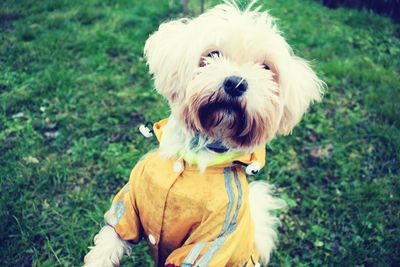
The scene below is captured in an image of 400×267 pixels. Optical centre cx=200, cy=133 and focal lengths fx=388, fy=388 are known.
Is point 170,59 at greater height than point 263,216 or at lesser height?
greater

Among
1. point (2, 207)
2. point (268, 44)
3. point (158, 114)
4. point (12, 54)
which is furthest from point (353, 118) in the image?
point (12, 54)

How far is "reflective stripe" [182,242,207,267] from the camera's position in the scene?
2062mm

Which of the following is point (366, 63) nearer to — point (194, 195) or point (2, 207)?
point (194, 195)

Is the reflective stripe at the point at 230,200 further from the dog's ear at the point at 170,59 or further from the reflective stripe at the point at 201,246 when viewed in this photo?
the dog's ear at the point at 170,59

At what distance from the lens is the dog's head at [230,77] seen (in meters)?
1.98

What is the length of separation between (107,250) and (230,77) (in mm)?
1275

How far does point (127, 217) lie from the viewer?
2.34 m

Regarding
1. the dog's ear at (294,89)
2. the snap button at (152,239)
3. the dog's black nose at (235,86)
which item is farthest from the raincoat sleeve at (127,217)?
the dog's ear at (294,89)

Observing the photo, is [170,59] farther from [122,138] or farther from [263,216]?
[122,138]

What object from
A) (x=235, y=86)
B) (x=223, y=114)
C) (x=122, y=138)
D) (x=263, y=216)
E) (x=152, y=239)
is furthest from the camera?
(x=122, y=138)

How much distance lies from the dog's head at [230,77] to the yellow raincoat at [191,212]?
235 millimetres

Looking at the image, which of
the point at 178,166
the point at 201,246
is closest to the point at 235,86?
the point at 178,166

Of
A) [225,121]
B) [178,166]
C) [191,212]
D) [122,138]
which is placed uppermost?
[225,121]

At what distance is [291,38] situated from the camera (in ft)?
17.8
